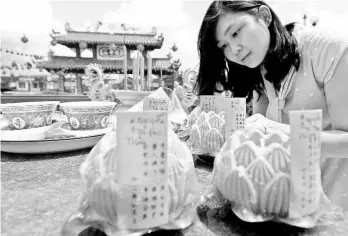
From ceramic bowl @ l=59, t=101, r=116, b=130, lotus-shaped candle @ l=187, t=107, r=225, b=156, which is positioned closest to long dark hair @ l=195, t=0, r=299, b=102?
lotus-shaped candle @ l=187, t=107, r=225, b=156

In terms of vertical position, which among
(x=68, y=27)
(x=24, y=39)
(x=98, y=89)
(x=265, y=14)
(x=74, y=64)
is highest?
(x=68, y=27)

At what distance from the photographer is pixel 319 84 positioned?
0.84 meters

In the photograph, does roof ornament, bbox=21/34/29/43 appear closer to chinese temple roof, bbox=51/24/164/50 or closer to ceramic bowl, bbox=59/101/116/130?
chinese temple roof, bbox=51/24/164/50

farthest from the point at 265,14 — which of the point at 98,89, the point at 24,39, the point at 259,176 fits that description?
the point at 24,39

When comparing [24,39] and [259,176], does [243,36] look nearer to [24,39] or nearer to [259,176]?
[259,176]

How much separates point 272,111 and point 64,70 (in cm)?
1106

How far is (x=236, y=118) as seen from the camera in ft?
2.31

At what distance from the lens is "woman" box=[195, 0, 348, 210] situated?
2.43 feet

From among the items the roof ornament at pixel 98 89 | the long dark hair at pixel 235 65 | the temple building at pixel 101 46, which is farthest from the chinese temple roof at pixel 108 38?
the long dark hair at pixel 235 65

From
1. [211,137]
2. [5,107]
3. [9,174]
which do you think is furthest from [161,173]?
[5,107]

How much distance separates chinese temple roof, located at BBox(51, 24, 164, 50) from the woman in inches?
403

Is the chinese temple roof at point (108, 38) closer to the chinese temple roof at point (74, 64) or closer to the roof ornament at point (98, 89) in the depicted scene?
the chinese temple roof at point (74, 64)

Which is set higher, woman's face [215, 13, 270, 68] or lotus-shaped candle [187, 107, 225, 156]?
woman's face [215, 13, 270, 68]

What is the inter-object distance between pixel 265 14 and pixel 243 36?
137mm
